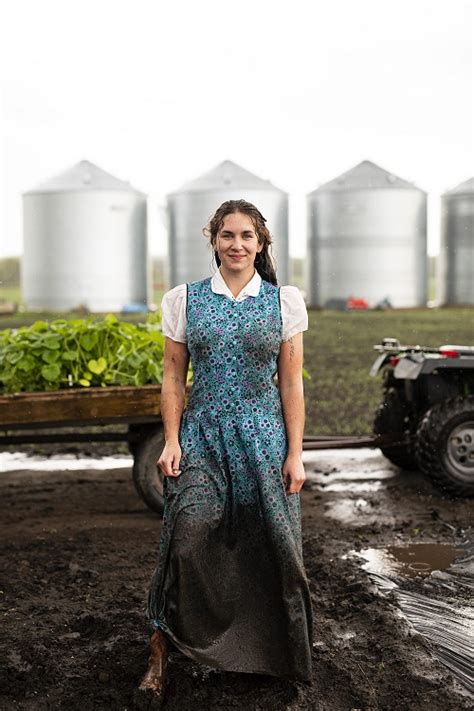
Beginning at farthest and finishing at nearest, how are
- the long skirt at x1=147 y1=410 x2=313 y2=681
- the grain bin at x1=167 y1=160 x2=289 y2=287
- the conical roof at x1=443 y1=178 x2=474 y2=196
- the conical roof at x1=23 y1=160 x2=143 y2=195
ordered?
the conical roof at x1=443 y1=178 x2=474 y2=196 → the grain bin at x1=167 y1=160 x2=289 y2=287 → the conical roof at x1=23 y1=160 x2=143 y2=195 → the long skirt at x1=147 y1=410 x2=313 y2=681

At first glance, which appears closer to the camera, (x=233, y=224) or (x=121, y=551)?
(x=233, y=224)

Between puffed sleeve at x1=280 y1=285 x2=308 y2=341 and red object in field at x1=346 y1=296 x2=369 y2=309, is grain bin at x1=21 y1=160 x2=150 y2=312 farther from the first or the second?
puffed sleeve at x1=280 y1=285 x2=308 y2=341

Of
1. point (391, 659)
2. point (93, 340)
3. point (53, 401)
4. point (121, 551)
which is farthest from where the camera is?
point (93, 340)

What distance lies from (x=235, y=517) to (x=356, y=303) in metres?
16.1

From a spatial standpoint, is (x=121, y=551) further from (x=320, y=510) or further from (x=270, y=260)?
(x=270, y=260)

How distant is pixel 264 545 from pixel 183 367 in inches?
25.0

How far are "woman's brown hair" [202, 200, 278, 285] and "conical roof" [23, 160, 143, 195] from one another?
45.4ft

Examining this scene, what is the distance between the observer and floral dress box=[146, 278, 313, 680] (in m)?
2.97

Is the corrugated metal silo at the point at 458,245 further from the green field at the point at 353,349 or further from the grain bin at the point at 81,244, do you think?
the grain bin at the point at 81,244

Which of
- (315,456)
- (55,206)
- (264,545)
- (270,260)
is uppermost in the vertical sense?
(55,206)

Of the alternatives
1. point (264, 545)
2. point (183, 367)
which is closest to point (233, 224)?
point (183, 367)

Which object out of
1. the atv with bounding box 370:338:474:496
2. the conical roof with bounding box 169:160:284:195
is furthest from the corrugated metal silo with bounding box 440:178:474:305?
the atv with bounding box 370:338:474:496

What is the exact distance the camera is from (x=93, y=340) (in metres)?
5.75

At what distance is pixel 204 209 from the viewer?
17438 millimetres
